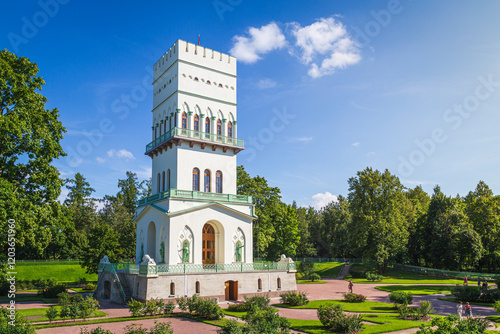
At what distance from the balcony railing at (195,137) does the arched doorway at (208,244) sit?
7.57 m

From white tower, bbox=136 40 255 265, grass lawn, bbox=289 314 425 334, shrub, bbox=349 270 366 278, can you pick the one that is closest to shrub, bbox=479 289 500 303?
grass lawn, bbox=289 314 425 334

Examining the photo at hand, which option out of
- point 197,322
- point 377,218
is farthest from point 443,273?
point 197,322

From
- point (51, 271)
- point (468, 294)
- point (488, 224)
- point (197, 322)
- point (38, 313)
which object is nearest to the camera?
point (197, 322)

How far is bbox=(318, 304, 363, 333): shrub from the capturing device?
17141 mm

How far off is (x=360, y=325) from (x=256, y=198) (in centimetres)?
2920

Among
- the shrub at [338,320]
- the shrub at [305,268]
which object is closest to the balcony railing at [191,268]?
the shrub at [338,320]

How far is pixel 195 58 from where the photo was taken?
3453 centimetres

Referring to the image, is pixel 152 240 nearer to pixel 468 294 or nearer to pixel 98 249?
pixel 98 249

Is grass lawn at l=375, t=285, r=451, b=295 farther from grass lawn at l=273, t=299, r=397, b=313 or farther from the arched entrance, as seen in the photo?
the arched entrance

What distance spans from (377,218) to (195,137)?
3111 cm

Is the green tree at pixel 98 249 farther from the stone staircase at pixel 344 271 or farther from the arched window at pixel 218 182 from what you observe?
the stone staircase at pixel 344 271

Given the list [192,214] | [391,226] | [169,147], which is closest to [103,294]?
[192,214]

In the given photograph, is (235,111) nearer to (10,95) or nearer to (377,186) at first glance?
(10,95)

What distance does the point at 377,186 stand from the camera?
54906mm
